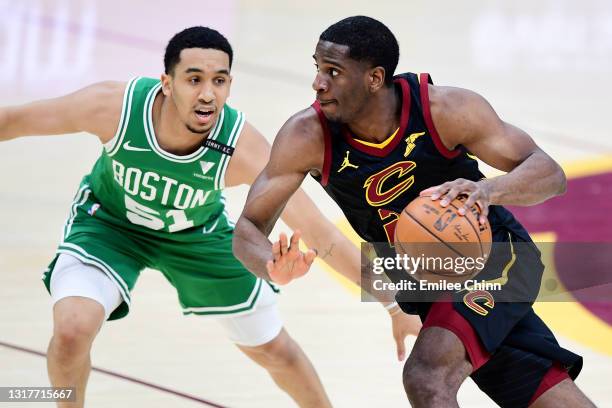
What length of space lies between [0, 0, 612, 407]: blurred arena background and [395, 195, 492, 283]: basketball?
213 centimetres

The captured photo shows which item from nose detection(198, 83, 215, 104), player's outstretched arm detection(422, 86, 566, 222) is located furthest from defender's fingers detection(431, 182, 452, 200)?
nose detection(198, 83, 215, 104)

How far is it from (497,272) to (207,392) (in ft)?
7.15

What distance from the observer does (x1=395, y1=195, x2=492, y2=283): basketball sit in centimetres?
450

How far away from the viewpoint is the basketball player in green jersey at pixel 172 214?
18.8 ft

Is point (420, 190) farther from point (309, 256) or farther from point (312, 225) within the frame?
point (312, 225)

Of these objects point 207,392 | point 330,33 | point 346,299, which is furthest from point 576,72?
point 330,33

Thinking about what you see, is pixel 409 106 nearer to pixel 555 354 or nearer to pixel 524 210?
pixel 555 354

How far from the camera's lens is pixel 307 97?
1250cm

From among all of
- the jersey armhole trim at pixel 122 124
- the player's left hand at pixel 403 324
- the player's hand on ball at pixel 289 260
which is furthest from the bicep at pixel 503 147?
the jersey armhole trim at pixel 122 124

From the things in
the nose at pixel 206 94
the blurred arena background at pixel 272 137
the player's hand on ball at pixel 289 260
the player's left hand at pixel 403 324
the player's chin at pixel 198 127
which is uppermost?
the nose at pixel 206 94

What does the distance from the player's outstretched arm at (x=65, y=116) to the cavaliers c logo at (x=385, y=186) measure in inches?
60.9

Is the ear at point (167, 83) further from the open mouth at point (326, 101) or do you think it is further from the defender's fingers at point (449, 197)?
the defender's fingers at point (449, 197)

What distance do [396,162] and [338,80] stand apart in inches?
17.2

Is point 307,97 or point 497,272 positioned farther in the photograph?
point 307,97
